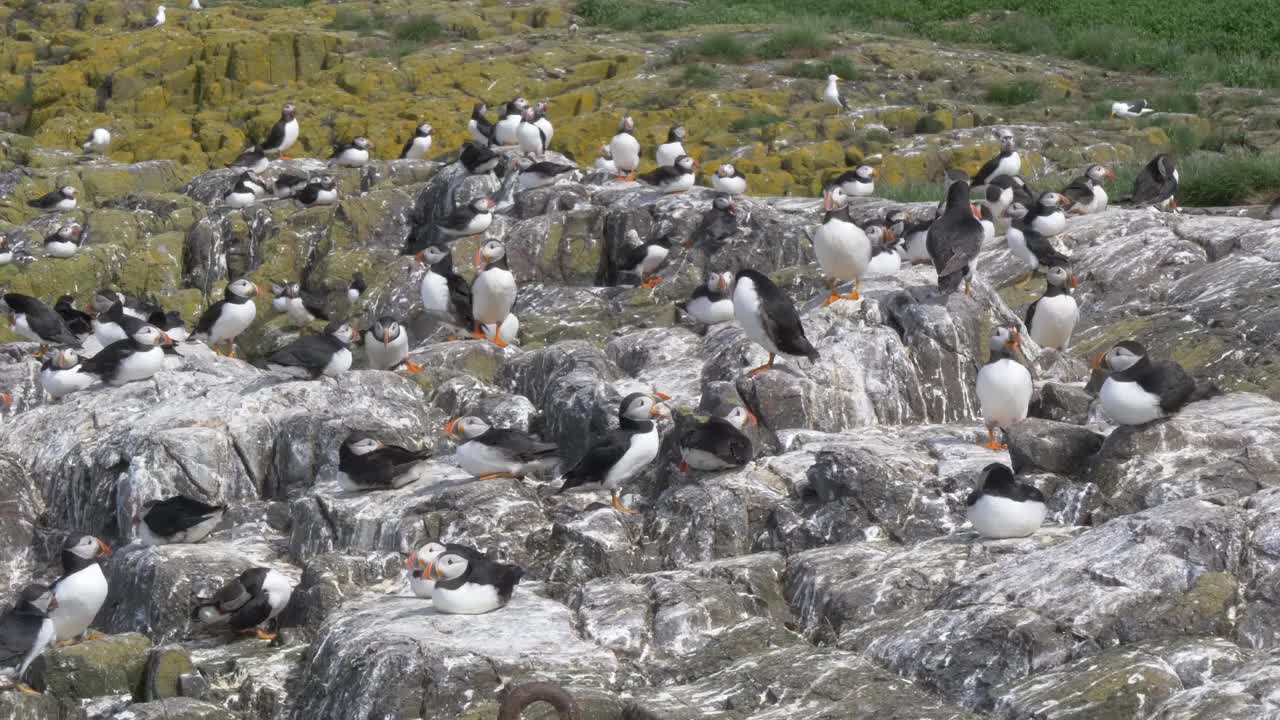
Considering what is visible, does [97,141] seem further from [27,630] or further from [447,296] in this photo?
[27,630]

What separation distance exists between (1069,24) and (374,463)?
28597 millimetres

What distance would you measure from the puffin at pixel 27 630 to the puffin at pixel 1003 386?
7298 millimetres

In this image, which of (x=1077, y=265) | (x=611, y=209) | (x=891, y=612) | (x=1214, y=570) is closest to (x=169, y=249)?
(x=611, y=209)

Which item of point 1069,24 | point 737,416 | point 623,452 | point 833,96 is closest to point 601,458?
point 623,452

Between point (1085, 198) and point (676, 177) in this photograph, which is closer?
point (1085, 198)

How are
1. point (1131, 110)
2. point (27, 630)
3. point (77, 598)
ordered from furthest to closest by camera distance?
point (1131, 110) → point (77, 598) → point (27, 630)

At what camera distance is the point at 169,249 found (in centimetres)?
2427

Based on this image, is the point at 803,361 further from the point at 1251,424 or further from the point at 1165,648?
the point at 1165,648

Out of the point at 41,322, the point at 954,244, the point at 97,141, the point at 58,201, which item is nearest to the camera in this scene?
the point at 954,244

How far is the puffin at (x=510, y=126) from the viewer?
25.5m

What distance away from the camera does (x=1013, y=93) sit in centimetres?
3272

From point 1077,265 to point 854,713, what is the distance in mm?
10296

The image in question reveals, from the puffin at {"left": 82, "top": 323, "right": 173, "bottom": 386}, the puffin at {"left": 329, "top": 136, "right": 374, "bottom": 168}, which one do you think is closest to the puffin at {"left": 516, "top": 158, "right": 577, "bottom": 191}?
the puffin at {"left": 329, "top": 136, "right": 374, "bottom": 168}

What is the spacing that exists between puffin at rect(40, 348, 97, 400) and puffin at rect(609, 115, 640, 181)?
30.0 feet
